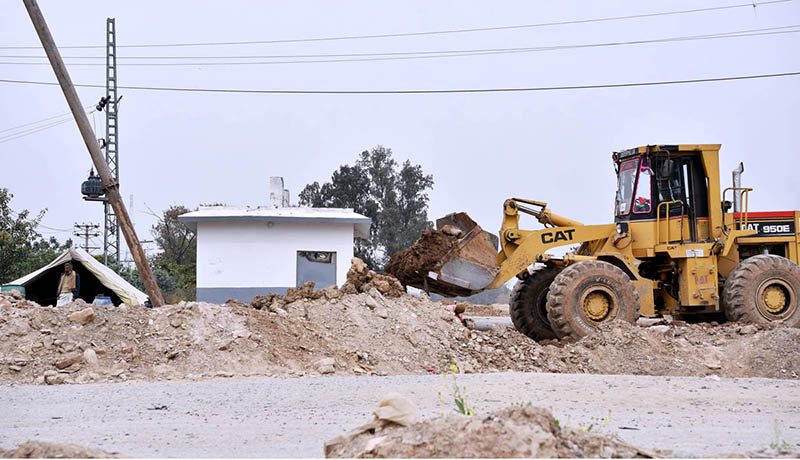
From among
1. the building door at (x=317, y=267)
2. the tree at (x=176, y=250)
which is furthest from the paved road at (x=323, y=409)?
the tree at (x=176, y=250)

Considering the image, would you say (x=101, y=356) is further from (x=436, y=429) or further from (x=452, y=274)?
(x=436, y=429)

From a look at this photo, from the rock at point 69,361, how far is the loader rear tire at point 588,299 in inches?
292

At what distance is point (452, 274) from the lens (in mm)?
14047

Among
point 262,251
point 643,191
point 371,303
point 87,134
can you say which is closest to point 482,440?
point 371,303

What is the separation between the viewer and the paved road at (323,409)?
6.61m

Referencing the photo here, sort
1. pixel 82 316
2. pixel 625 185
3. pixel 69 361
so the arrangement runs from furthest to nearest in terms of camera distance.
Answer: pixel 625 185
pixel 82 316
pixel 69 361

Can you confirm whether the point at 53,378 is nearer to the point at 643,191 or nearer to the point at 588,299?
the point at 588,299

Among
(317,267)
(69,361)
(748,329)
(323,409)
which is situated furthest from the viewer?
(317,267)

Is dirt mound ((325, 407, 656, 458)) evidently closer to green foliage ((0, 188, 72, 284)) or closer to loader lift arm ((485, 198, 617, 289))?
loader lift arm ((485, 198, 617, 289))

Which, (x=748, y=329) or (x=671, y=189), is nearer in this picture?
(x=748, y=329)

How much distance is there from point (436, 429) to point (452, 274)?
9237mm

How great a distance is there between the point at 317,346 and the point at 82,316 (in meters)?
3.58

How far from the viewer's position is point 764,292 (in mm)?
14094

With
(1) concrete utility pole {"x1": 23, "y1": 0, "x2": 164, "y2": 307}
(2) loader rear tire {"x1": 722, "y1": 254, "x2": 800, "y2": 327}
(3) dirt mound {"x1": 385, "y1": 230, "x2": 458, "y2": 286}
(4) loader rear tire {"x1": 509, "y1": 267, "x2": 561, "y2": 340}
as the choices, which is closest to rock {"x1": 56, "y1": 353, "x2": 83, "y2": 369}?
(1) concrete utility pole {"x1": 23, "y1": 0, "x2": 164, "y2": 307}
